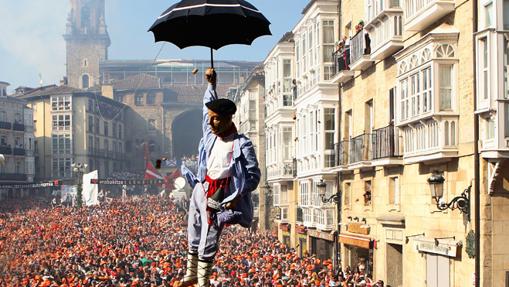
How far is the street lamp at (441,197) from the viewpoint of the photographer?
64.6 ft

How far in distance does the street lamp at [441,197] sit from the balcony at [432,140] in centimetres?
57

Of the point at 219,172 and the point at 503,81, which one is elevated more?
the point at 503,81

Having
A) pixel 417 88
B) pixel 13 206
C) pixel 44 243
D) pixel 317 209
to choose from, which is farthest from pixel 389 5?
pixel 13 206

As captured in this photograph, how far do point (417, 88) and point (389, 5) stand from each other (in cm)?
408

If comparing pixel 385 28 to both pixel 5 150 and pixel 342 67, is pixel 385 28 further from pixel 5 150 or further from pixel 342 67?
pixel 5 150

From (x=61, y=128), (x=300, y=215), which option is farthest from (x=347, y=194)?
(x=61, y=128)

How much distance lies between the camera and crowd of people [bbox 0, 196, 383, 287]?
26172 mm

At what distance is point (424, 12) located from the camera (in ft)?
70.5

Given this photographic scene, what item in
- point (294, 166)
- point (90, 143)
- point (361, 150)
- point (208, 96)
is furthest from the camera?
point (90, 143)

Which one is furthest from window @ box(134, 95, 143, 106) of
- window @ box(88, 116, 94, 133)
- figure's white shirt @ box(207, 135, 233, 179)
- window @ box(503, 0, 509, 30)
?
figure's white shirt @ box(207, 135, 233, 179)

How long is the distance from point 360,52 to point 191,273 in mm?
20735

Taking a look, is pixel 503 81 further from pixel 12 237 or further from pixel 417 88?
pixel 12 237

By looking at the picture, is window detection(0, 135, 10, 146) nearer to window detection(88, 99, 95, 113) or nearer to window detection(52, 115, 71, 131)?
window detection(52, 115, 71, 131)

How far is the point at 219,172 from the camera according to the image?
8.49 m
